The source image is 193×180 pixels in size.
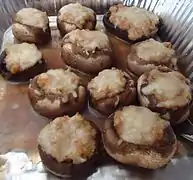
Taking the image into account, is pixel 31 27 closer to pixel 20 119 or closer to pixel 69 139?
pixel 20 119

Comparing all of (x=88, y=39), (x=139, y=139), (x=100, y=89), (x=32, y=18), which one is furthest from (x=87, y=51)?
(x=139, y=139)

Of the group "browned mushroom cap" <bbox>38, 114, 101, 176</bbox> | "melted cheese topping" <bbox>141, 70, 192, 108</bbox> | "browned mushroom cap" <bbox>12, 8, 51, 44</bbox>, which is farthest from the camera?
"browned mushroom cap" <bbox>12, 8, 51, 44</bbox>

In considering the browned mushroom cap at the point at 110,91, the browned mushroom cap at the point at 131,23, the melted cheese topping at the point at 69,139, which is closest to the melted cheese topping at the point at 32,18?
the browned mushroom cap at the point at 131,23

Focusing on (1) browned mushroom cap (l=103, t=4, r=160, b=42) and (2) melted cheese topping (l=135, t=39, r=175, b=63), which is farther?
(1) browned mushroom cap (l=103, t=4, r=160, b=42)

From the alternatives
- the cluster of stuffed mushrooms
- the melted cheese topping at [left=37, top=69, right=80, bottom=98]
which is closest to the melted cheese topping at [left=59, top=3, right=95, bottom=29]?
the cluster of stuffed mushrooms

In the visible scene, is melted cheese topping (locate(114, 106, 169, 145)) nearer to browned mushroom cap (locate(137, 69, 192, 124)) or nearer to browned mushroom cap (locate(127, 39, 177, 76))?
browned mushroom cap (locate(137, 69, 192, 124))

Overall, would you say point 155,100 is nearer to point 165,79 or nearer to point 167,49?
point 165,79
